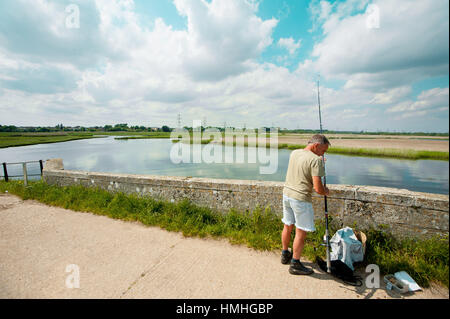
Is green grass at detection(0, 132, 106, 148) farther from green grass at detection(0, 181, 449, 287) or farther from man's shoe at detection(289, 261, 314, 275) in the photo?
man's shoe at detection(289, 261, 314, 275)

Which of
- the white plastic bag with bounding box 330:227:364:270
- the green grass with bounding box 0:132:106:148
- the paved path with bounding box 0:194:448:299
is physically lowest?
the paved path with bounding box 0:194:448:299

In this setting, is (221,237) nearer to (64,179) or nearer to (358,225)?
(358,225)

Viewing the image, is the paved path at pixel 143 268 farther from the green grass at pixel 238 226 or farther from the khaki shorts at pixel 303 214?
the khaki shorts at pixel 303 214

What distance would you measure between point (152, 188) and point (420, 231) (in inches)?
203

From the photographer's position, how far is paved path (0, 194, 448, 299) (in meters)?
2.32

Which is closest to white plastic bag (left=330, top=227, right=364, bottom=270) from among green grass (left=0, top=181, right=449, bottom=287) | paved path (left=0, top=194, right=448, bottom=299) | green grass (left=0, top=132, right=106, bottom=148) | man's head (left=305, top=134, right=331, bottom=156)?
green grass (left=0, top=181, right=449, bottom=287)

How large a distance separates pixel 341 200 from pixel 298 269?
1450mm

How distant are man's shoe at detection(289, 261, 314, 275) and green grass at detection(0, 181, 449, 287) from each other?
40cm

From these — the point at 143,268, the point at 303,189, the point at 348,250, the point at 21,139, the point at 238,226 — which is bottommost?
the point at 143,268

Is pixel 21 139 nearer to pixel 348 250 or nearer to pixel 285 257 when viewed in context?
pixel 285 257

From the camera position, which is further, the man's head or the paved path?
the man's head

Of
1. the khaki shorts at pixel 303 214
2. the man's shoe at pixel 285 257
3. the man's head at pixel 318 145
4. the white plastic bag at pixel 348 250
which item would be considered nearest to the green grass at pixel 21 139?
the man's shoe at pixel 285 257

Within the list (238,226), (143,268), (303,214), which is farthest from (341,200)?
(143,268)

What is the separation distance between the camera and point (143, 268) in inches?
108
